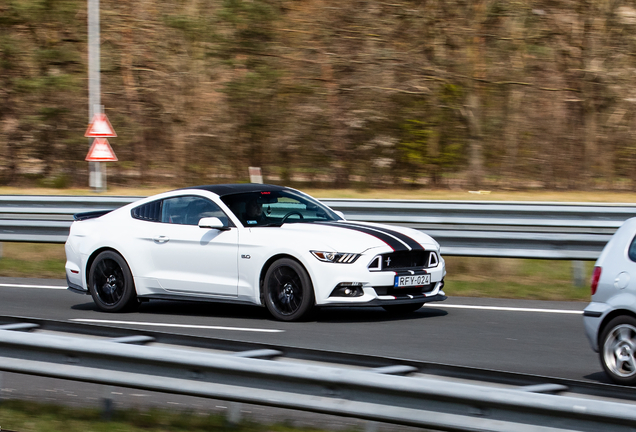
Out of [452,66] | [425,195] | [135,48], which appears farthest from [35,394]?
[135,48]

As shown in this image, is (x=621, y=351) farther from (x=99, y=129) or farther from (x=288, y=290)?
(x=99, y=129)

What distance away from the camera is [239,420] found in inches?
200

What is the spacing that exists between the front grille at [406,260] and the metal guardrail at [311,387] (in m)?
4.02

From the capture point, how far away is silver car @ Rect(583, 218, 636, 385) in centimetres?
641

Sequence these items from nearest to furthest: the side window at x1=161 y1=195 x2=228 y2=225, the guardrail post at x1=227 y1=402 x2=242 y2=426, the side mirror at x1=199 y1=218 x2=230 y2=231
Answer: the guardrail post at x1=227 y1=402 x2=242 y2=426
the side mirror at x1=199 y1=218 x2=230 y2=231
the side window at x1=161 y1=195 x2=228 y2=225

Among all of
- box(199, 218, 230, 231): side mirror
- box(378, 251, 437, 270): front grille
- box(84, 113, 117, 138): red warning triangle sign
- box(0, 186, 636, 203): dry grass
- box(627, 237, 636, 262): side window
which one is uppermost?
box(84, 113, 117, 138): red warning triangle sign

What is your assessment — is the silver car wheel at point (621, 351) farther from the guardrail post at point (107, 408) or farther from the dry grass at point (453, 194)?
the dry grass at point (453, 194)

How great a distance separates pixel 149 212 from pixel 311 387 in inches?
241

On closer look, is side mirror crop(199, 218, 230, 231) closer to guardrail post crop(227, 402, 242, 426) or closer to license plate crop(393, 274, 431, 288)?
license plate crop(393, 274, 431, 288)

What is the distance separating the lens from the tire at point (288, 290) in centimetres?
902

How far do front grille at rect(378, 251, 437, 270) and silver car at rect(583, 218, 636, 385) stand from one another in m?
2.60

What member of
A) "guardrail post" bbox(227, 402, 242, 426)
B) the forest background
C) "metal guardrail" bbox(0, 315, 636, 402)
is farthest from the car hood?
the forest background

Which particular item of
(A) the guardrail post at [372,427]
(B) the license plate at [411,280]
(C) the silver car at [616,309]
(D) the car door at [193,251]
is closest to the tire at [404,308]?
(B) the license plate at [411,280]

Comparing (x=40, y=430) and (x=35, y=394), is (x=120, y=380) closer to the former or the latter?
(x=40, y=430)
